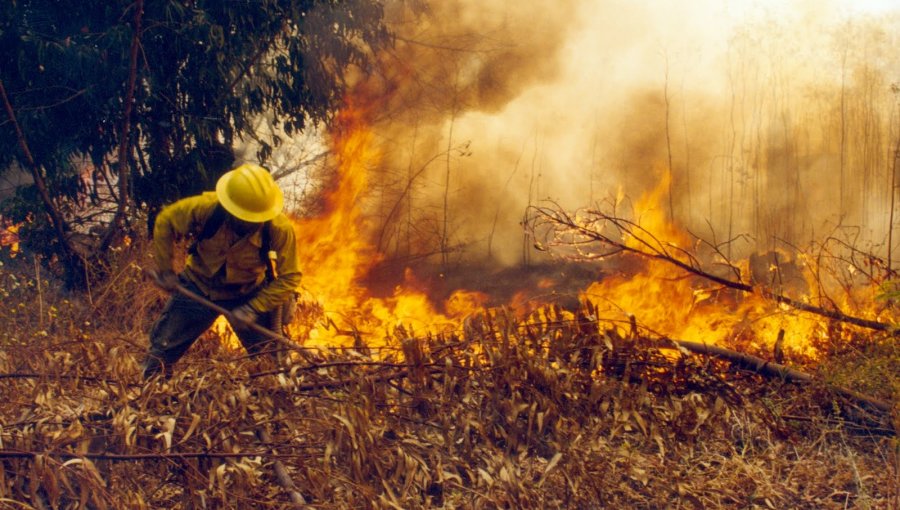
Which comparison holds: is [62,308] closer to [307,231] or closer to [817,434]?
[307,231]

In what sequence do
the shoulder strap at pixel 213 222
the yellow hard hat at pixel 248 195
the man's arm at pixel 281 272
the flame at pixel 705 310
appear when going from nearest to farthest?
the yellow hard hat at pixel 248 195 < the shoulder strap at pixel 213 222 < the man's arm at pixel 281 272 < the flame at pixel 705 310

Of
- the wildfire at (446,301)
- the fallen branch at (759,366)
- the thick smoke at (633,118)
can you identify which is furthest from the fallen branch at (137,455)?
the thick smoke at (633,118)

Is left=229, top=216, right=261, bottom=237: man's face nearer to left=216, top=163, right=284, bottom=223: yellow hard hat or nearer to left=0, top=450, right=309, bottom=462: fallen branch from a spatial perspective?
left=216, top=163, right=284, bottom=223: yellow hard hat

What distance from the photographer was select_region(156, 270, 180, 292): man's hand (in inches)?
200

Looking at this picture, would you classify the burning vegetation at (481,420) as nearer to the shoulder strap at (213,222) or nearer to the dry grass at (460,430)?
the dry grass at (460,430)

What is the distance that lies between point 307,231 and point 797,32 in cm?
612

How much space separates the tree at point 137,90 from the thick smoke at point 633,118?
1.47 meters

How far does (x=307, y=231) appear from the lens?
9.07 meters

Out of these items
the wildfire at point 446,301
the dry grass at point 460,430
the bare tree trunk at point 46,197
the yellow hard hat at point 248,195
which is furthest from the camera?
the wildfire at point 446,301

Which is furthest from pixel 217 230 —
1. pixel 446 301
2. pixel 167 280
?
pixel 446 301

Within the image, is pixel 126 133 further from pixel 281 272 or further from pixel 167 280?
pixel 281 272

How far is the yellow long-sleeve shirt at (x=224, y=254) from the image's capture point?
16.6 feet

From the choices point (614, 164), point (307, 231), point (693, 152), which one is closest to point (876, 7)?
point (693, 152)

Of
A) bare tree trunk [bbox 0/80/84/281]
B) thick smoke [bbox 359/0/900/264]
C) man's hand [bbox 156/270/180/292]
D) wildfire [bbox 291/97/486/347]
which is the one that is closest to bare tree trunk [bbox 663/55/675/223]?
thick smoke [bbox 359/0/900/264]
